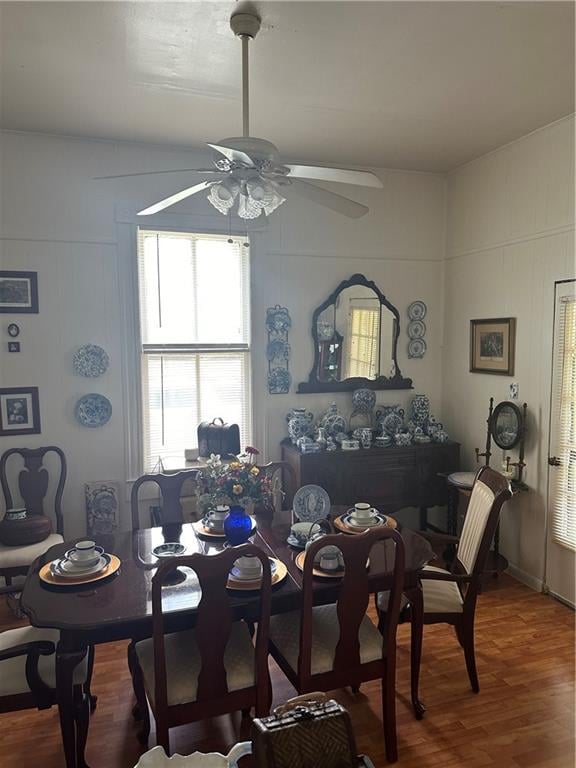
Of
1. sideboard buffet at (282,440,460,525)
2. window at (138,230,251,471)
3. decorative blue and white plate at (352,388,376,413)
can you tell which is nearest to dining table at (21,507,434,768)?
sideboard buffet at (282,440,460,525)

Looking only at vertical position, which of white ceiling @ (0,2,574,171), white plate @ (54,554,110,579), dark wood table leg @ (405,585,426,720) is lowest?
dark wood table leg @ (405,585,426,720)

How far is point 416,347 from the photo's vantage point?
4.65 m

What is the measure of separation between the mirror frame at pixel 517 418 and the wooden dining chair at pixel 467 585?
105cm

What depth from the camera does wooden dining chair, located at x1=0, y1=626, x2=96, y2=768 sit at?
1.95m

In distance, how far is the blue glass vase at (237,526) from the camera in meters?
2.55

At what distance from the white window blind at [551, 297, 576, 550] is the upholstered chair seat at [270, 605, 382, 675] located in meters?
1.77

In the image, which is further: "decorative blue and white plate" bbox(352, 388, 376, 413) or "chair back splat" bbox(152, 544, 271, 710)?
"decorative blue and white plate" bbox(352, 388, 376, 413)

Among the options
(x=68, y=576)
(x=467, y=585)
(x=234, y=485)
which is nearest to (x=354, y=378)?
(x=467, y=585)

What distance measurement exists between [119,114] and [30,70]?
626 mm

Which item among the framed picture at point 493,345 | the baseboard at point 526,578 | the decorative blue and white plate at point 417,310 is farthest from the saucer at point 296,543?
the decorative blue and white plate at point 417,310

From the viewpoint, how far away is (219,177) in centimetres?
212

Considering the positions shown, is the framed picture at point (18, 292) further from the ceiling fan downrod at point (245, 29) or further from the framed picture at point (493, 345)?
the framed picture at point (493, 345)

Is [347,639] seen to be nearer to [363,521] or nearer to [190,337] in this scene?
[363,521]

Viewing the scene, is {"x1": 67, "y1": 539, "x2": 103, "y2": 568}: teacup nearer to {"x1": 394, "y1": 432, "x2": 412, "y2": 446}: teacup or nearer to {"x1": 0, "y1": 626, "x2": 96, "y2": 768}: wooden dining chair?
{"x1": 0, "y1": 626, "x2": 96, "y2": 768}: wooden dining chair
